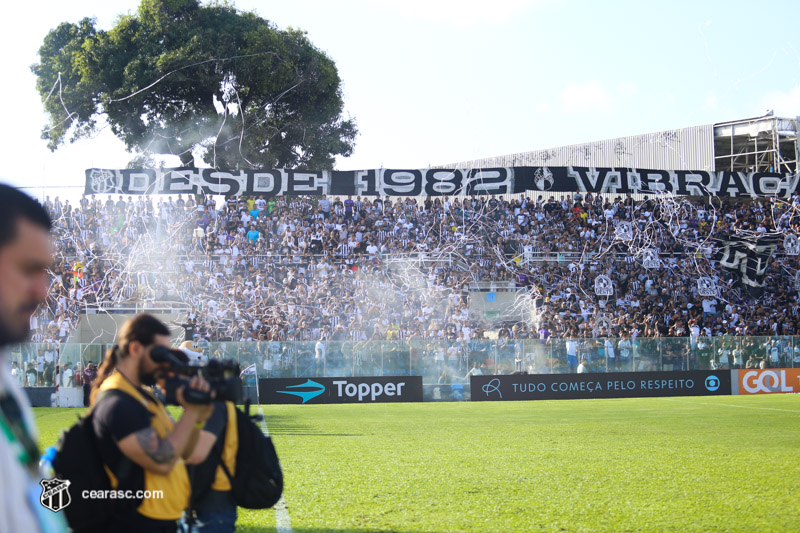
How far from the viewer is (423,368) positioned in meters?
25.7

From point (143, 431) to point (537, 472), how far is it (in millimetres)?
8061

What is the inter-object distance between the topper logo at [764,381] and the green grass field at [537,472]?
8.46m

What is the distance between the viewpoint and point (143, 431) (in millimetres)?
3396

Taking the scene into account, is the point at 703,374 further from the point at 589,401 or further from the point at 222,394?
the point at 222,394

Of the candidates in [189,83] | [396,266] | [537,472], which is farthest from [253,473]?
[189,83]

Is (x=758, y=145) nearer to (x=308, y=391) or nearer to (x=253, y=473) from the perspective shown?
(x=308, y=391)

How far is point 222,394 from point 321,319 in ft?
80.7

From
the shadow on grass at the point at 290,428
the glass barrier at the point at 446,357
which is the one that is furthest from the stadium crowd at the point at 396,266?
the shadow on grass at the point at 290,428

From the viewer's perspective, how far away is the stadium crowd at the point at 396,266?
27.9 metres

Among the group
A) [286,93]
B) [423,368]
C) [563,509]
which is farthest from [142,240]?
[563,509]

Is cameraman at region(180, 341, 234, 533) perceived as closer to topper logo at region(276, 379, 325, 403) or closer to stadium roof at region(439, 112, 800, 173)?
topper logo at region(276, 379, 325, 403)

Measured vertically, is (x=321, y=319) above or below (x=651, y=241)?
below

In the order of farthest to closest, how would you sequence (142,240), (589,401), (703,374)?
(142,240)
(703,374)
(589,401)

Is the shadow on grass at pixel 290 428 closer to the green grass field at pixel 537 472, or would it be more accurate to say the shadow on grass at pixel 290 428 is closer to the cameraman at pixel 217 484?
the green grass field at pixel 537 472
